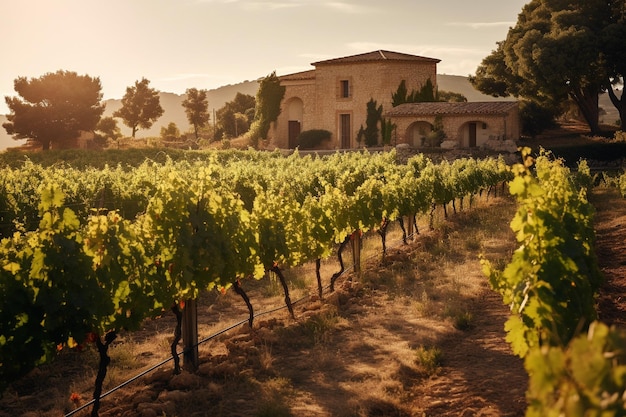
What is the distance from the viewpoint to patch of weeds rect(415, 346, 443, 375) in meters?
7.95

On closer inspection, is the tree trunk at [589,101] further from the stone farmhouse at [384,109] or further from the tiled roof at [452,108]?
Result: the tiled roof at [452,108]

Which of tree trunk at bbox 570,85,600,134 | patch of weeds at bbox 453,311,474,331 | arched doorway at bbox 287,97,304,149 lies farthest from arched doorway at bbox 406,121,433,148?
patch of weeds at bbox 453,311,474,331

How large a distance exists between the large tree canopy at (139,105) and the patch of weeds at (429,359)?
5235cm

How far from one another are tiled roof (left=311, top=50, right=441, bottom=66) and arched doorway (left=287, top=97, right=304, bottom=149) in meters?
2.85

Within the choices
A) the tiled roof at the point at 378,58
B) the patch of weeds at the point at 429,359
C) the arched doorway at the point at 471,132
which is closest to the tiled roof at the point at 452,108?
the arched doorway at the point at 471,132

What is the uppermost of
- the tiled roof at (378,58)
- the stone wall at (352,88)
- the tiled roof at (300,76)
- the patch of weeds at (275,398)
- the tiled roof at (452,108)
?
the tiled roof at (378,58)

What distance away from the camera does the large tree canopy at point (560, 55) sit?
122ft

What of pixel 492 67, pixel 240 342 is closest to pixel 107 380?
pixel 240 342

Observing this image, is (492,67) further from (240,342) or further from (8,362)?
(8,362)

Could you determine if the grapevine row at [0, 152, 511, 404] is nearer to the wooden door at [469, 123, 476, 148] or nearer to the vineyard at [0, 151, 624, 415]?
the vineyard at [0, 151, 624, 415]

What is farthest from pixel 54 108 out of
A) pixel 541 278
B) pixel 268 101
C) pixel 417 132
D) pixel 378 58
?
pixel 541 278

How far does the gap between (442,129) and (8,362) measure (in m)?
34.3

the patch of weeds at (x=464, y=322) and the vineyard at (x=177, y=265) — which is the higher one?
the vineyard at (x=177, y=265)

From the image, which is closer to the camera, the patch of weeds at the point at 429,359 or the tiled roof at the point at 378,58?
the patch of weeds at the point at 429,359
